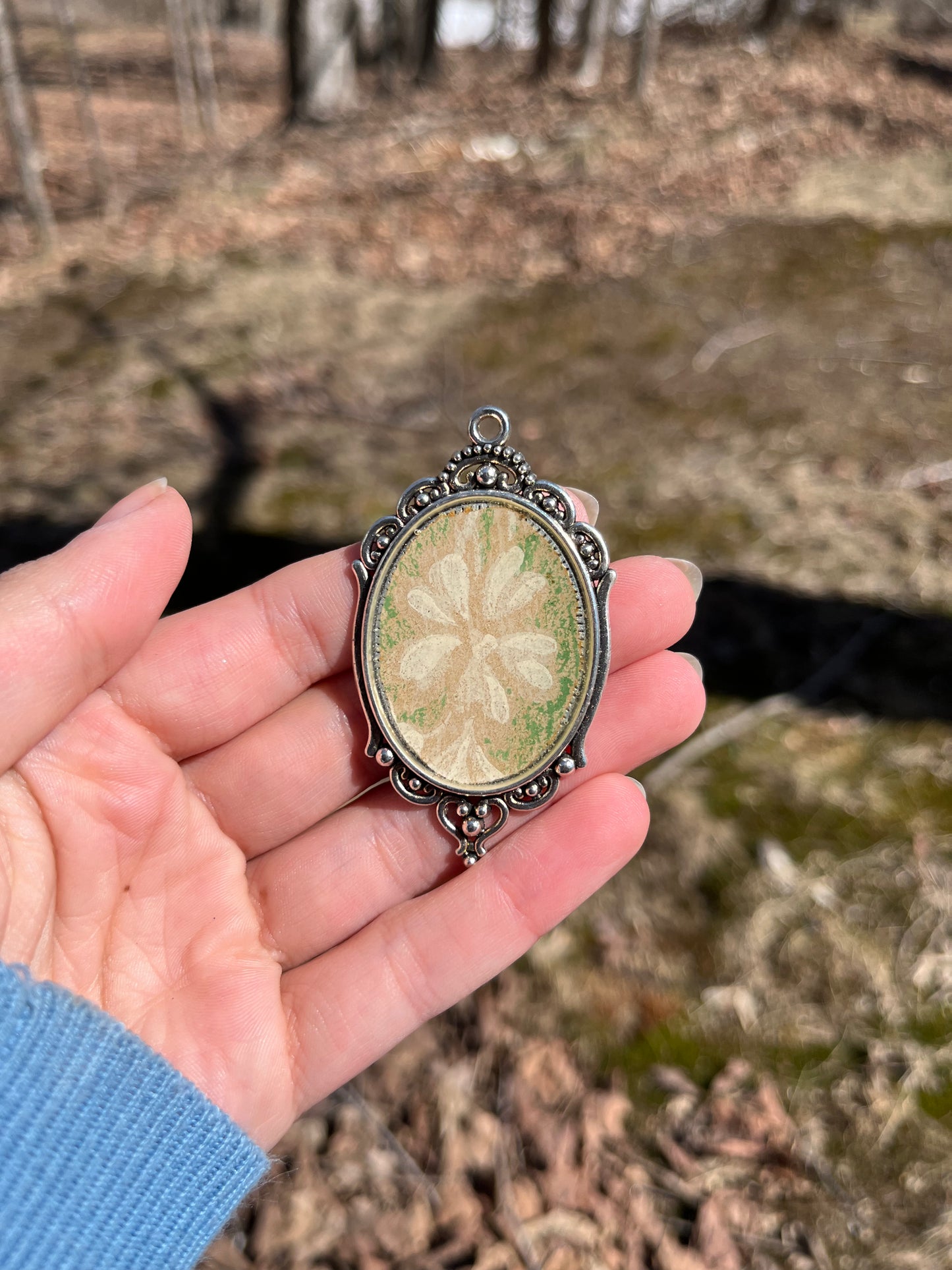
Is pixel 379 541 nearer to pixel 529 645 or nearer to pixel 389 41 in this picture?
pixel 529 645

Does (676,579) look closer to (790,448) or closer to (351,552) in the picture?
(351,552)

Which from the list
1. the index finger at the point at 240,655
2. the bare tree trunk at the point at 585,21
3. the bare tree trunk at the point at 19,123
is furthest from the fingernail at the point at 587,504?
the bare tree trunk at the point at 585,21

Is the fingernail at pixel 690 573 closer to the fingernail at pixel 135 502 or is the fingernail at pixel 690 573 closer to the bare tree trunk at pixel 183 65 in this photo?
the fingernail at pixel 135 502

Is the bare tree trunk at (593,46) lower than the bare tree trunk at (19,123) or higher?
lower

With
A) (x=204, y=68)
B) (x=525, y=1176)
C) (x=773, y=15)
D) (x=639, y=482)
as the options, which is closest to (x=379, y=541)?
(x=525, y=1176)

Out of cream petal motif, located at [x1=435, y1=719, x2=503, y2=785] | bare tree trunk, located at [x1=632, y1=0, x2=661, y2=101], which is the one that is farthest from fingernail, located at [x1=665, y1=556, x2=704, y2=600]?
bare tree trunk, located at [x1=632, y1=0, x2=661, y2=101]

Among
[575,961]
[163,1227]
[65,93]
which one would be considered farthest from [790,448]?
[65,93]
